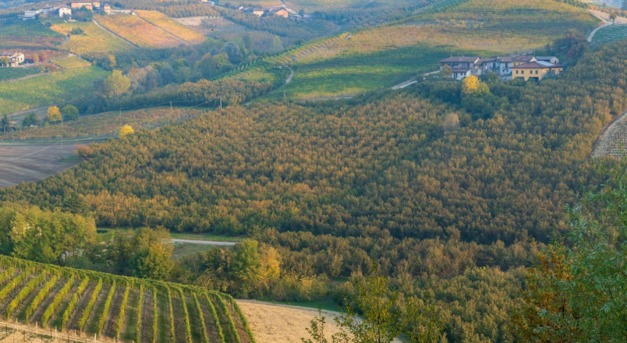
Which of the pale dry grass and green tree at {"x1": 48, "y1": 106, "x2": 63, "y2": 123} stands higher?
the pale dry grass

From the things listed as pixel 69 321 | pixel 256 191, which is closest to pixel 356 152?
pixel 256 191

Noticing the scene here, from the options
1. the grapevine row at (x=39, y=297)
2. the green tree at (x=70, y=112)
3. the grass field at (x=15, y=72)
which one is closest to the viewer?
the grapevine row at (x=39, y=297)

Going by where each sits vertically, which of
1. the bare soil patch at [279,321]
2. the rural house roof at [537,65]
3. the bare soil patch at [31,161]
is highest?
the rural house roof at [537,65]

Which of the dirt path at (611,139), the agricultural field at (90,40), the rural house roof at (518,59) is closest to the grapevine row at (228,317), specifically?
the dirt path at (611,139)

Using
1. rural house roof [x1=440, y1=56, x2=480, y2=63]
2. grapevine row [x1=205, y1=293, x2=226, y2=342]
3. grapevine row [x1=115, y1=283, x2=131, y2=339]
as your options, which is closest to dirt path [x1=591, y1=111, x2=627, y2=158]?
rural house roof [x1=440, y1=56, x2=480, y2=63]

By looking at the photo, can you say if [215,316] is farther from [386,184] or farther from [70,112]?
[70,112]

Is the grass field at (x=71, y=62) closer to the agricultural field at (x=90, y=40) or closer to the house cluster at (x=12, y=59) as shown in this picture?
the agricultural field at (x=90, y=40)

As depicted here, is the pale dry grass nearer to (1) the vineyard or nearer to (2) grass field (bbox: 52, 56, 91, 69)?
(1) the vineyard
